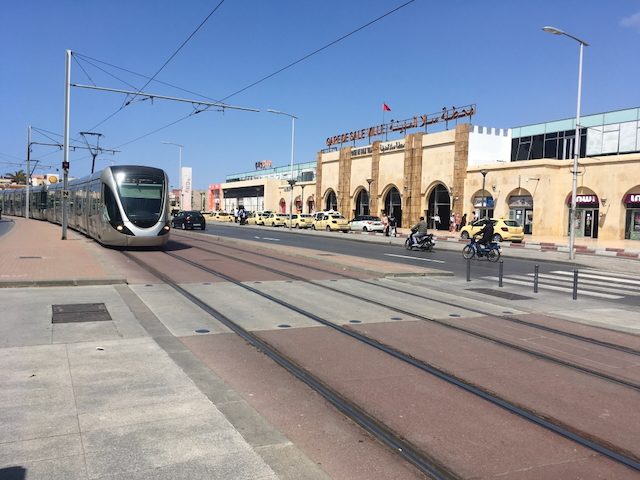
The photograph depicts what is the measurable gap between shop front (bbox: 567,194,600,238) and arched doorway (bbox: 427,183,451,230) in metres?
13.0

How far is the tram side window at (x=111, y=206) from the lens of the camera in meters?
19.6

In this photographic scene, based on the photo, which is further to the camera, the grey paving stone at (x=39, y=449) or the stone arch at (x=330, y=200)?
the stone arch at (x=330, y=200)

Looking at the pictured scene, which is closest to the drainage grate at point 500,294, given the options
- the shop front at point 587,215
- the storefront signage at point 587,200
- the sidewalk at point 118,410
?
the sidewalk at point 118,410

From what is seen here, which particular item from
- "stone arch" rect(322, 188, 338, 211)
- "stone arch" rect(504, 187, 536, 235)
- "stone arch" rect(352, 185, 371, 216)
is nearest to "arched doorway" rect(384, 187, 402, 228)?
"stone arch" rect(352, 185, 371, 216)

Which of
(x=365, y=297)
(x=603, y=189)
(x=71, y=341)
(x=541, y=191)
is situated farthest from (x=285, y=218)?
(x=71, y=341)

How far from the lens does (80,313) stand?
29.0ft

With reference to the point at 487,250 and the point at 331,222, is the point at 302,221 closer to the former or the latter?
the point at 331,222

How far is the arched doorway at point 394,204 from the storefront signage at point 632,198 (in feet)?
76.8

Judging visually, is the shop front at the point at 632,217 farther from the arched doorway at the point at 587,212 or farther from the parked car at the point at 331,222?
the parked car at the point at 331,222

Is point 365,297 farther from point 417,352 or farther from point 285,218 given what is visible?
point 285,218

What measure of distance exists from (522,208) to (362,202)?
23259mm

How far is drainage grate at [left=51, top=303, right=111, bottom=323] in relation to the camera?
27.4ft

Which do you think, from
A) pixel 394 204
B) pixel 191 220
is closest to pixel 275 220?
pixel 394 204

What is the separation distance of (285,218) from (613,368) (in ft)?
179
